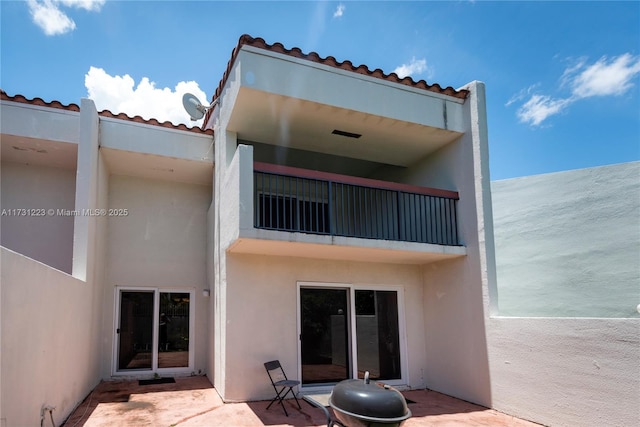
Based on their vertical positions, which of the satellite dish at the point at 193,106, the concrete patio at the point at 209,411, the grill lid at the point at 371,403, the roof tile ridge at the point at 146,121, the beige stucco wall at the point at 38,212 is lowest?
the concrete patio at the point at 209,411

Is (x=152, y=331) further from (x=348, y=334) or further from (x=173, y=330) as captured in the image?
(x=348, y=334)

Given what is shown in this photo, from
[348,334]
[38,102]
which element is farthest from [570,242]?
[38,102]

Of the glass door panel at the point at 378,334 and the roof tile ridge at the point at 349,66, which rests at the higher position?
the roof tile ridge at the point at 349,66

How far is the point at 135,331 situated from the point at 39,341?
208 inches

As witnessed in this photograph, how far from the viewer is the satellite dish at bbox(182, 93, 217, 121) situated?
10859 millimetres

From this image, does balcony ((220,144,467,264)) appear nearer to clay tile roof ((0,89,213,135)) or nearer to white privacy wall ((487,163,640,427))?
white privacy wall ((487,163,640,427))

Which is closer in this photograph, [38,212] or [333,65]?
[333,65]

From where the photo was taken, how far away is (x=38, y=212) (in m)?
9.75

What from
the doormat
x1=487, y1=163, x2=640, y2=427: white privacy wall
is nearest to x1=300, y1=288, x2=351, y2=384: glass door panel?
x1=487, y1=163, x2=640, y2=427: white privacy wall

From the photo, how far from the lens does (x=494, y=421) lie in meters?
7.02

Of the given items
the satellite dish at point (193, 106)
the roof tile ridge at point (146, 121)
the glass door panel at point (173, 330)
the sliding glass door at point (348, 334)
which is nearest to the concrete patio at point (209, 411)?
the sliding glass door at point (348, 334)

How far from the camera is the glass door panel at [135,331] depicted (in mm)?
9953

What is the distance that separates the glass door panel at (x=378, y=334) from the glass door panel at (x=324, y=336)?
0.32m

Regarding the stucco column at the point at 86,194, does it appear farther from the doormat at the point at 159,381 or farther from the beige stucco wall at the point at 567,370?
the beige stucco wall at the point at 567,370
